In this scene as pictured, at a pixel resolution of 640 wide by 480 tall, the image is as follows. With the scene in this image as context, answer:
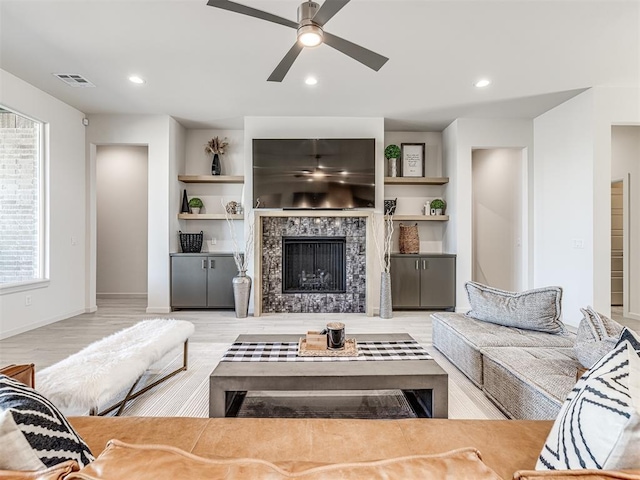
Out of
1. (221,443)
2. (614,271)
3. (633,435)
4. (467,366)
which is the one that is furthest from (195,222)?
(614,271)

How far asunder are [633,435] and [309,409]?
180 cm

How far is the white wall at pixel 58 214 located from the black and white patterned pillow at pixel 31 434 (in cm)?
411

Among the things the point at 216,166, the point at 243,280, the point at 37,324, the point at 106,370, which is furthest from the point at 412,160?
the point at 37,324

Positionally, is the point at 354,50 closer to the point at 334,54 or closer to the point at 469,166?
the point at 334,54

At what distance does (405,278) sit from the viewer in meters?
5.18

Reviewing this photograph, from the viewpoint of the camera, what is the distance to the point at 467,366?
2555mm

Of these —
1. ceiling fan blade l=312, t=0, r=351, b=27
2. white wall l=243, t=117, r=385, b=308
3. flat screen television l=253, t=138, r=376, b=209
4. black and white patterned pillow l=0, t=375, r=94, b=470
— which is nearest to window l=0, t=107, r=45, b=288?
white wall l=243, t=117, r=385, b=308

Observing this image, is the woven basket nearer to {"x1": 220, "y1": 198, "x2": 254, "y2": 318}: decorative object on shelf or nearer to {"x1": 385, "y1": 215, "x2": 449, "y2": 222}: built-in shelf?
{"x1": 385, "y1": 215, "x2": 449, "y2": 222}: built-in shelf

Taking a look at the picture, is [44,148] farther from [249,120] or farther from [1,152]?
[249,120]

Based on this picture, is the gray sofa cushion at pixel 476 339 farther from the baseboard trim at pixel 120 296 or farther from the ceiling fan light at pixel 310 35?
the baseboard trim at pixel 120 296

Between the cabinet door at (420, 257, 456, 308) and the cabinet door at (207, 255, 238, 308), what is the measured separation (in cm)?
275

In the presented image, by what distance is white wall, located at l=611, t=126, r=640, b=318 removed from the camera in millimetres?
4793

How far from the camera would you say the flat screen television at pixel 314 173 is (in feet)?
16.2

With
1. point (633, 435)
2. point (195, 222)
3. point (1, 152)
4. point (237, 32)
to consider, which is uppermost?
point (237, 32)
